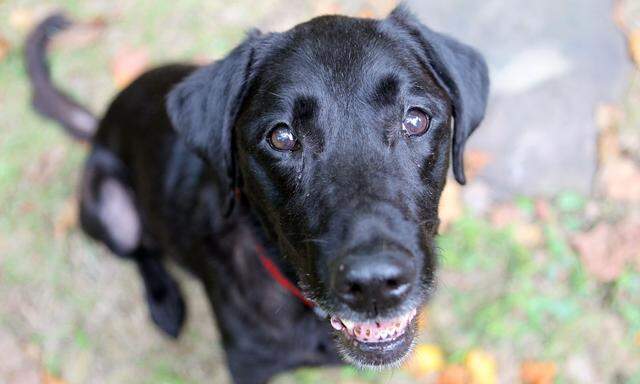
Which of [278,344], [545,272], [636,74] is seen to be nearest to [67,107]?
[278,344]

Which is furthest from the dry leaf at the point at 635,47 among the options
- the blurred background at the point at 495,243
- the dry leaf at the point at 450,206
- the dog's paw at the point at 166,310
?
the dog's paw at the point at 166,310

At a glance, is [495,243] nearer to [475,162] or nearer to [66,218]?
[475,162]

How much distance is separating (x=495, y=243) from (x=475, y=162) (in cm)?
56

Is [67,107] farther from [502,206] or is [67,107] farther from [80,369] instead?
[502,206]

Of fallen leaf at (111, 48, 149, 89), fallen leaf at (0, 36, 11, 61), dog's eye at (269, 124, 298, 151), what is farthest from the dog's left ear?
fallen leaf at (0, 36, 11, 61)

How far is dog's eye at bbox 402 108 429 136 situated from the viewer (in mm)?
2434

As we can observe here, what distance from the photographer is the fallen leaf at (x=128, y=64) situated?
518 cm

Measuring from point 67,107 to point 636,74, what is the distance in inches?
155

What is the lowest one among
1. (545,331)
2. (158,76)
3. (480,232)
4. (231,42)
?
(545,331)

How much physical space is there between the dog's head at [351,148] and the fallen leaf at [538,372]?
5.83ft

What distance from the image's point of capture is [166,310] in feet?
14.1

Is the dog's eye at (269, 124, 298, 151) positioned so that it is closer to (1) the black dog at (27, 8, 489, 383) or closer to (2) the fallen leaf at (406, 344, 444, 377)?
(1) the black dog at (27, 8, 489, 383)

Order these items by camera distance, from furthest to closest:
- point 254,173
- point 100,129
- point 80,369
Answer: point 80,369 → point 100,129 → point 254,173

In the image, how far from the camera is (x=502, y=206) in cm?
438
